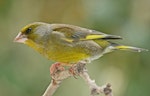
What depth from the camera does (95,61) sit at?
11.3ft

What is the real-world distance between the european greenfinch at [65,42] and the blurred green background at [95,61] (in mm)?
321

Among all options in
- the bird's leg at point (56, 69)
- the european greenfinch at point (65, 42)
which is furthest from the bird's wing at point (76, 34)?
the bird's leg at point (56, 69)

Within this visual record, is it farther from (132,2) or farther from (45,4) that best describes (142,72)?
(45,4)

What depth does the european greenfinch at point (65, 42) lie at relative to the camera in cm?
252

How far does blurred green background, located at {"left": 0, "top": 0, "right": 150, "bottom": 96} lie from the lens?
10.1ft

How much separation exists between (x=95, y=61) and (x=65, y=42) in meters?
0.84

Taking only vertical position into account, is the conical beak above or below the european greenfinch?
above

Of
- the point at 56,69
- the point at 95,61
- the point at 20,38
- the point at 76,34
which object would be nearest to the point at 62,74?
the point at 56,69

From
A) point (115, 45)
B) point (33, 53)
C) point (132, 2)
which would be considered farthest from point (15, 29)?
point (115, 45)

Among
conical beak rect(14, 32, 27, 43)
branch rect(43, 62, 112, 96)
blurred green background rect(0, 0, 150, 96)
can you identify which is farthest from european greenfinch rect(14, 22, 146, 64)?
blurred green background rect(0, 0, 150, 96)

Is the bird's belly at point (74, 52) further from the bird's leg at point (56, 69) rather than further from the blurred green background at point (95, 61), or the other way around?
the blurred green background at point (95, 61)

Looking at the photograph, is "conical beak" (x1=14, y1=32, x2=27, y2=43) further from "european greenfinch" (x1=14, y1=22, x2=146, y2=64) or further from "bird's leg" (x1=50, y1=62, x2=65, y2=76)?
"bird's leg" (x1=50, y1=62, x2=65, y2=76)

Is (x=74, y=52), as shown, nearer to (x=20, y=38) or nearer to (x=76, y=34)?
(x=76, y=34)

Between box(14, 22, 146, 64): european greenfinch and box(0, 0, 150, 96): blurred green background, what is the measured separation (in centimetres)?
32
